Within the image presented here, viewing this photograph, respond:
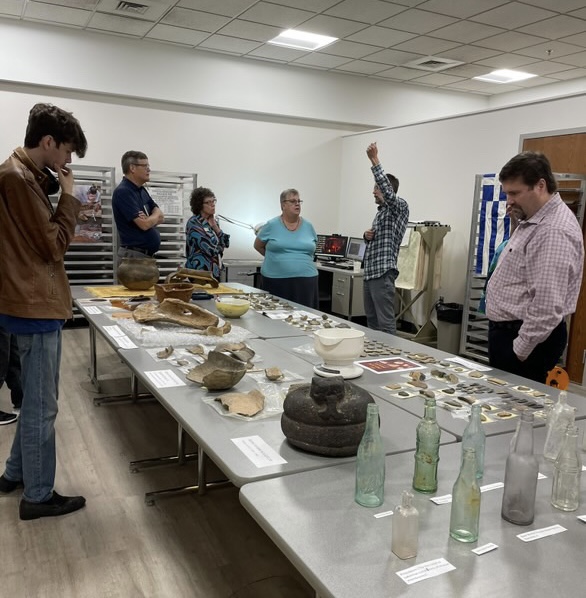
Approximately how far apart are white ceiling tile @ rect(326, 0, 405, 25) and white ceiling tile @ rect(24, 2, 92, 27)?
7.52 feet

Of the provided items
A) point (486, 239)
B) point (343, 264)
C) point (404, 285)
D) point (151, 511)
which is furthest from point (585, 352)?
point (151, 511)

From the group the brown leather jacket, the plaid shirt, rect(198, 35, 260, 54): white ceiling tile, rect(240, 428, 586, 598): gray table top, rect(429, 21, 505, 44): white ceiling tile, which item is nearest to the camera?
rect(240, 428, 586, 598): gray table top

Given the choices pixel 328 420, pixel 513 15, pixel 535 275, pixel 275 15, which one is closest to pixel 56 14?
pixel 275 15

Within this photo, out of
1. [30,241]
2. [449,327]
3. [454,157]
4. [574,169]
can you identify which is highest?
[454,157]

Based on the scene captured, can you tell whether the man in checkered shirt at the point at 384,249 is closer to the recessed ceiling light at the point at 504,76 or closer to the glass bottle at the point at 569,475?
the glass bottle at the point at 569,475

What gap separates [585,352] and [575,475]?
351cm

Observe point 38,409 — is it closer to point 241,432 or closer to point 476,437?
point 241,432

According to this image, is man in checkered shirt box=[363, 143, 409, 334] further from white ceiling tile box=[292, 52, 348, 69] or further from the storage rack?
white ceiling tile box=[292, 52, 348, 69]

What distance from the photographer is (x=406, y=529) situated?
1026 millimetres

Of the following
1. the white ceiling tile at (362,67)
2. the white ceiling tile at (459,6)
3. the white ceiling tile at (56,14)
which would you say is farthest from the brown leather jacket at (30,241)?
the white ceiling tile at (362,67)

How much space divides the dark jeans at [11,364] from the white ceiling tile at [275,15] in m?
3.59

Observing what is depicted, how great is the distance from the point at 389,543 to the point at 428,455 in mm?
255

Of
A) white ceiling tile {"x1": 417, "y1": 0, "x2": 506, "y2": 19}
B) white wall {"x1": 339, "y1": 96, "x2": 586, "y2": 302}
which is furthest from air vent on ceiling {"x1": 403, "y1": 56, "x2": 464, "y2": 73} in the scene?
white ceiling tile {"x1": 417, "y1": 0, "x2": 506, "y2": 19}

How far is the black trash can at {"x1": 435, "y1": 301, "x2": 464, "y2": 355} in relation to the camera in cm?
531
